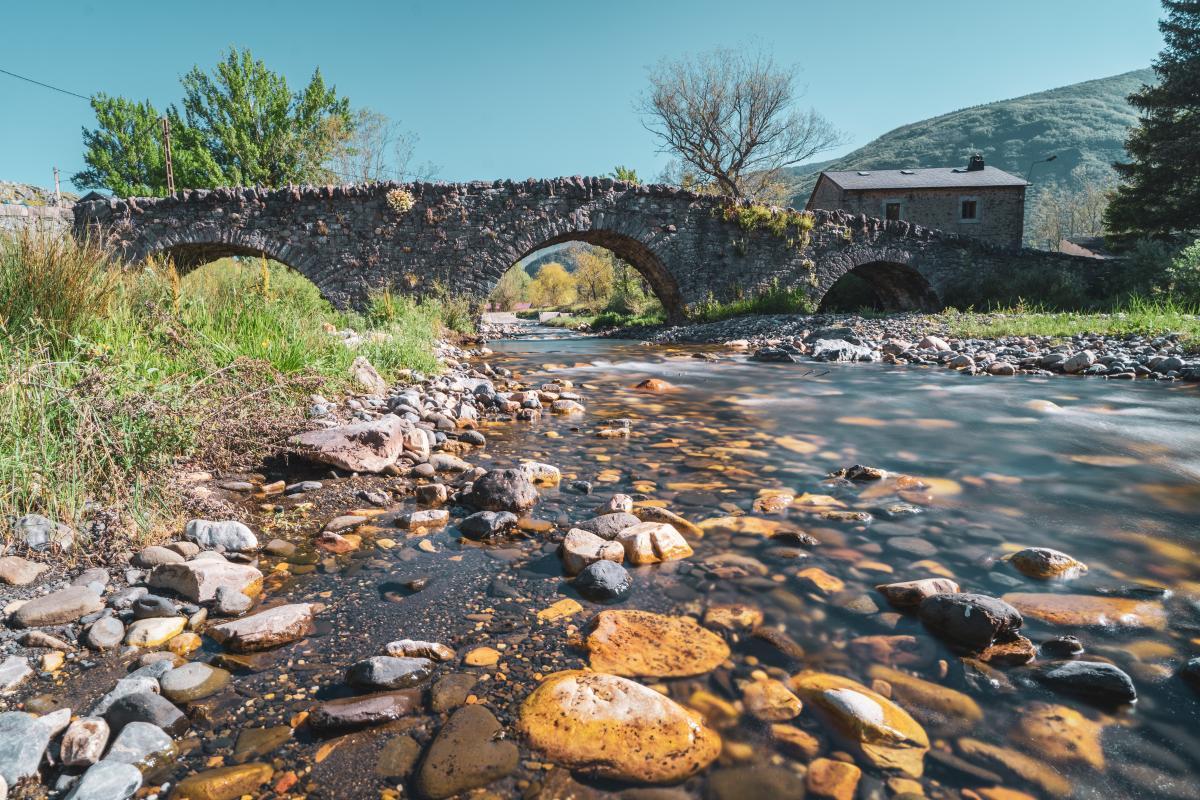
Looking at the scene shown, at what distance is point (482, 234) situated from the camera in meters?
14.6

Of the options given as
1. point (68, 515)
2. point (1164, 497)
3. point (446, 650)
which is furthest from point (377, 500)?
point (1164, 497)

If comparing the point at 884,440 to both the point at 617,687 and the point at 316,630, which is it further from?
the point at 316,630

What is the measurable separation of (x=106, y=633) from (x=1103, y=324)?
43.3ft

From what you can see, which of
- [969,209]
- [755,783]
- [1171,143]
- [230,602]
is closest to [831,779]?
[755,783]

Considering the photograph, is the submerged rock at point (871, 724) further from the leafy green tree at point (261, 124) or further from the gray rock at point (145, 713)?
the leafy green tree at point (261, 124)

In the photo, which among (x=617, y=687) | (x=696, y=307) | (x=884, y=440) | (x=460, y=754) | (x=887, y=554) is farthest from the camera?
(x=696, y=307)

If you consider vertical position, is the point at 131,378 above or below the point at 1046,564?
above

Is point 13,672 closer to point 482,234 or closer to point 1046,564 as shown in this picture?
point 1046,564

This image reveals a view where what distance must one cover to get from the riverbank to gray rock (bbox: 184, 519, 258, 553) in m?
8.69

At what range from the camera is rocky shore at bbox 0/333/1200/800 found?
1303mm

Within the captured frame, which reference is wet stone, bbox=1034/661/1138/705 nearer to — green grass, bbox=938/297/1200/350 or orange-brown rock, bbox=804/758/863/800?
orange-brown rock, bbox=804/758/863/800

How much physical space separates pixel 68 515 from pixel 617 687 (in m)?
2.06

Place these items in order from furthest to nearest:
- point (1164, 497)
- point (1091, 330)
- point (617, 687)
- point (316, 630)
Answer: point (1091, 330), point (1164, 497), point (316, 630), point (617, 687)

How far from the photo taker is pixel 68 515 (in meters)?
2.21
